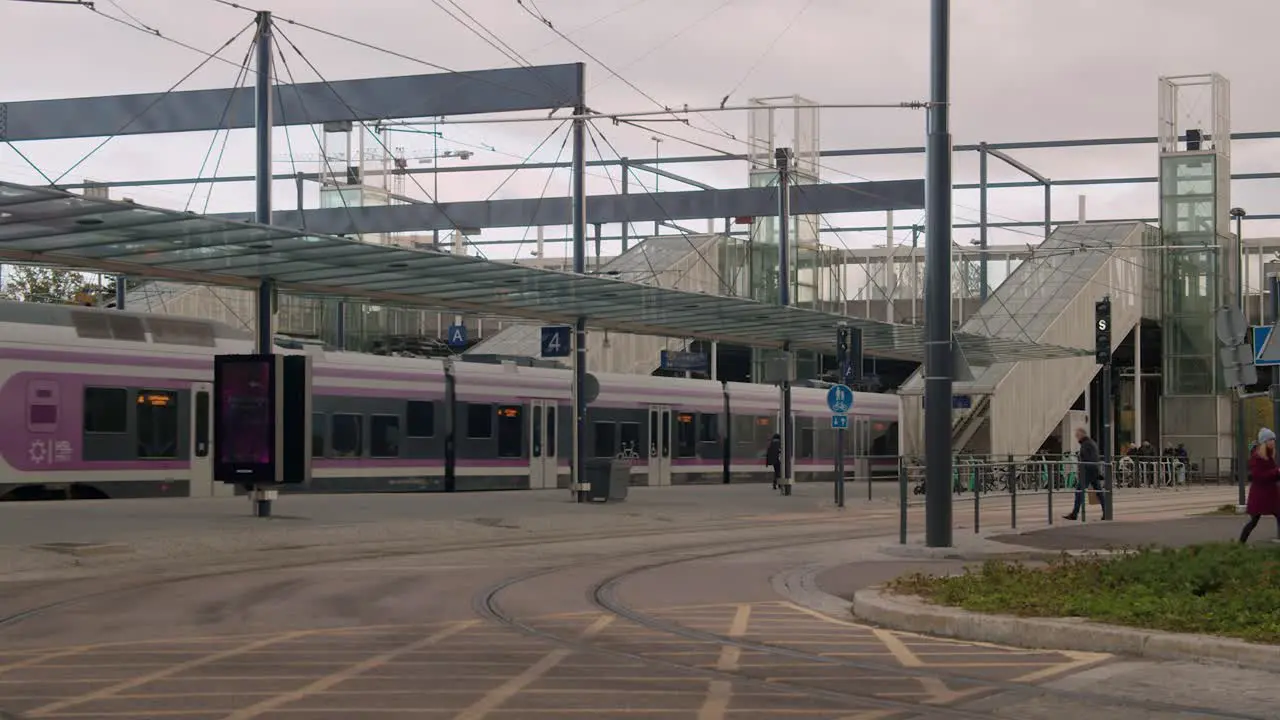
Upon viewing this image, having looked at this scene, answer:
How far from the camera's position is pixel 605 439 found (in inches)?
1608

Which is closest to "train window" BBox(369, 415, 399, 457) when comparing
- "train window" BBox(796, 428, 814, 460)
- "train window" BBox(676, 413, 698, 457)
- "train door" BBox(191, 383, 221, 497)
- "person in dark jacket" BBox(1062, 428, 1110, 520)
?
"train door" BBox(191, 383, 221, 497)

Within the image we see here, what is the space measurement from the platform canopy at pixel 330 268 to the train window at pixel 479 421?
12.6ft

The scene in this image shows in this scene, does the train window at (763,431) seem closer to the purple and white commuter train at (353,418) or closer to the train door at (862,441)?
the purple and white commuter train at (353,418)

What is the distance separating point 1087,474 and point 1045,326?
24332 mm

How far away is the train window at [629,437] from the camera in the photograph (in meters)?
41.4

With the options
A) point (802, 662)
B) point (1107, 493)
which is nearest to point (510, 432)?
point (1107, 493)

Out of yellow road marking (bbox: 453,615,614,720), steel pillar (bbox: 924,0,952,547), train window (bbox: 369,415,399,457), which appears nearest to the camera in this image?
yellow road marking (bbox: 453,615,614,720)

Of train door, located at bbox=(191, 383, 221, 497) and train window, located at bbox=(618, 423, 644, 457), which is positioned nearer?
train door, located at bbox=(191, 383, 221, 497)

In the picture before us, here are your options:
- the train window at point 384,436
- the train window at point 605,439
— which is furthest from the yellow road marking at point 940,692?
the train window at point 605,439

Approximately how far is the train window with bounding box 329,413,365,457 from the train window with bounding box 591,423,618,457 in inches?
316

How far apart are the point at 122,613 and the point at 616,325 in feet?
71.9

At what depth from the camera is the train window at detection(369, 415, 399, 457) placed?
112ft

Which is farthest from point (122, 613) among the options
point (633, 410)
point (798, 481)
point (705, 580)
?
point (798, 481)

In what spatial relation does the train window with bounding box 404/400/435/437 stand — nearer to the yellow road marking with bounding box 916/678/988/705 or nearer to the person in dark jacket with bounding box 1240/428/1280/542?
the person in dark jacket with bounding box 1240/428/1280/542
